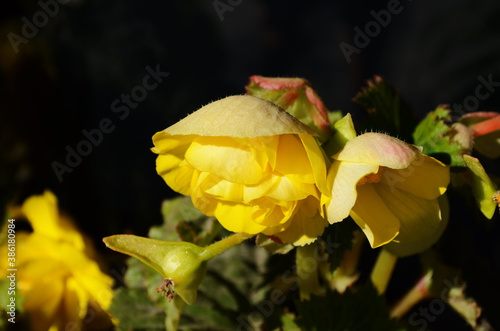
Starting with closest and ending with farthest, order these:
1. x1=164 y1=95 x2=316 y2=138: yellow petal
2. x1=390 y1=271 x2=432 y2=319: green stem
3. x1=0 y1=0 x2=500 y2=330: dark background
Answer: x1=164 y1=95 x2=316 y2=138: yellow petal
x1=390 y1=271 x2=432 y2=319: green stem
x1=0 y1=0 x2=500 y2=330: dark background

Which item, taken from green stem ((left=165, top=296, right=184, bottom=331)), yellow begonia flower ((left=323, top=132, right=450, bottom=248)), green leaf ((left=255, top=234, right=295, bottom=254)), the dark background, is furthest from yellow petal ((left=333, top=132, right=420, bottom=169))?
the dark background

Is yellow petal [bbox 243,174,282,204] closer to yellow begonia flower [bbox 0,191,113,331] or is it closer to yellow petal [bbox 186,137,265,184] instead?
yellow petal [bbox 186,137,265,184]

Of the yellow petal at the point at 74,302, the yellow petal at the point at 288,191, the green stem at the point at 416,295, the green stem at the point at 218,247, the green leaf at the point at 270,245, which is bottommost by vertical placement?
the green stem at the point at 416,295

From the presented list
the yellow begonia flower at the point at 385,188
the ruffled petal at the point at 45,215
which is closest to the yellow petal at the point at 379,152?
the yellow begonia flower at the point at 385,188

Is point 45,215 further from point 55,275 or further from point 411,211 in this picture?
point 411,211

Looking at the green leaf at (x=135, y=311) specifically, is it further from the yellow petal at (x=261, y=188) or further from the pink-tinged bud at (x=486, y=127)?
the pink-tinged bud at (x=486, y=127)

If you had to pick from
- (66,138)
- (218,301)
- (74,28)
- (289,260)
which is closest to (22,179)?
(66,138)
